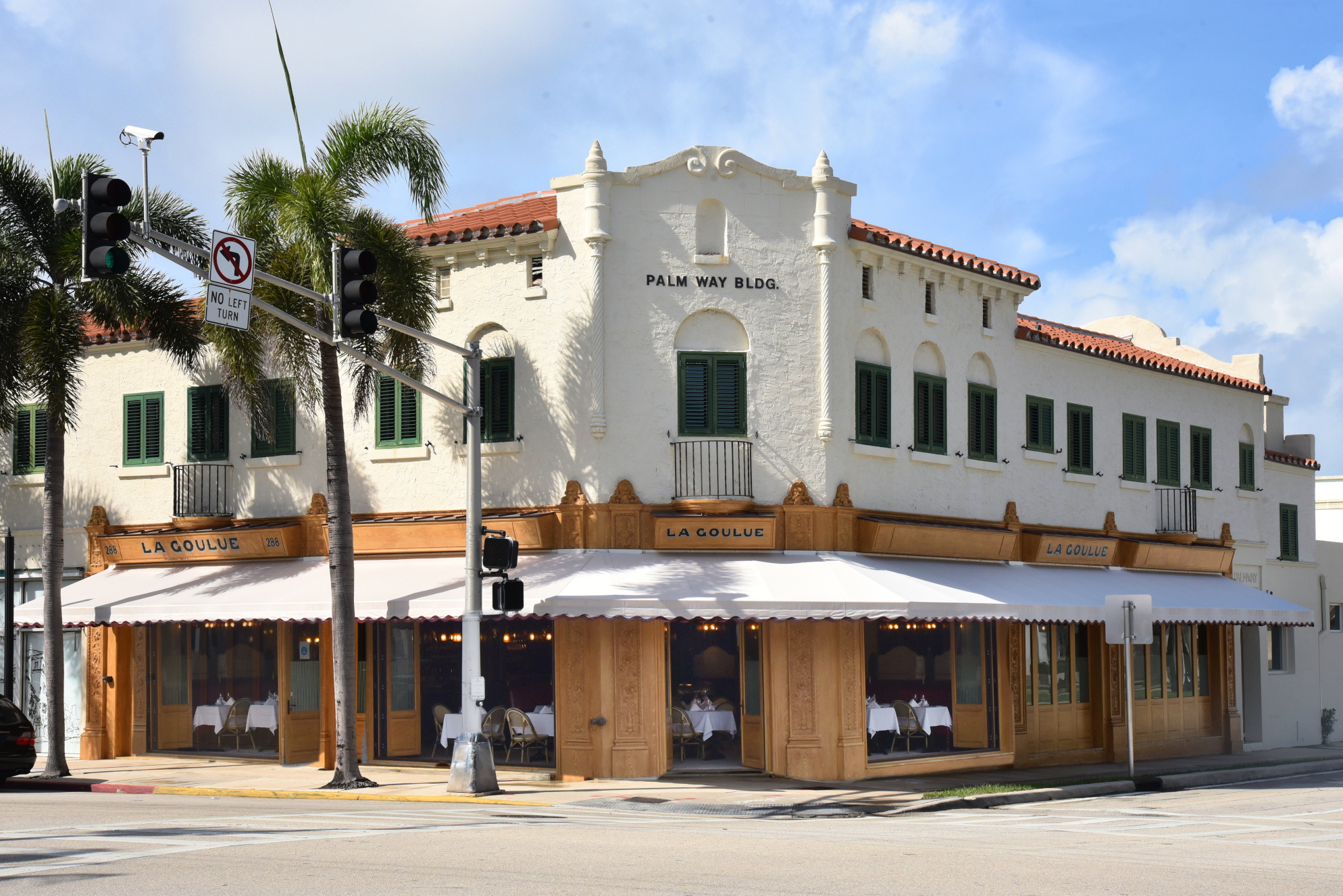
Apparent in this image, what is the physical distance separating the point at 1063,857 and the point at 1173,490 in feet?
58.9

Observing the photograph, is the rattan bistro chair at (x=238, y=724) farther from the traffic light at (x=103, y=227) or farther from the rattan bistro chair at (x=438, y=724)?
the traffic light at (x=103, y=227)

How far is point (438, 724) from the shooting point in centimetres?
2262

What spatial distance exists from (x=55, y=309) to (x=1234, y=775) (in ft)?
68.3

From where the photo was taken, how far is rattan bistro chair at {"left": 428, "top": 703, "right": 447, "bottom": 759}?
22.6 m

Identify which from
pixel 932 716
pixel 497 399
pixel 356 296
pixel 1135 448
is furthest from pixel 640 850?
pixel 1135 448

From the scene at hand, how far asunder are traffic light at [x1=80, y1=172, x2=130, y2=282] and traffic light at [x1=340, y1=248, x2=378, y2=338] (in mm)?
2774

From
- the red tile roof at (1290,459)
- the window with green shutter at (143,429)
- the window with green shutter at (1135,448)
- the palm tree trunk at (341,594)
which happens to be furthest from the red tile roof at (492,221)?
the red tile roof at (1290,459)

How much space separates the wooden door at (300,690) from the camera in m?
23.8

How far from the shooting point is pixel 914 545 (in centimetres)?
2286

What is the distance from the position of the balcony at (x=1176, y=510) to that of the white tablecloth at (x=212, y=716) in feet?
60.6

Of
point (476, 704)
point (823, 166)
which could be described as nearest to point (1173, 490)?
point (823, 166)

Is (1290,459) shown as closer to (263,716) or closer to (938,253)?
(938,253)

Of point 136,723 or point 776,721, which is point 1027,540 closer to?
point 776,721

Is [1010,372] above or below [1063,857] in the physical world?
above
